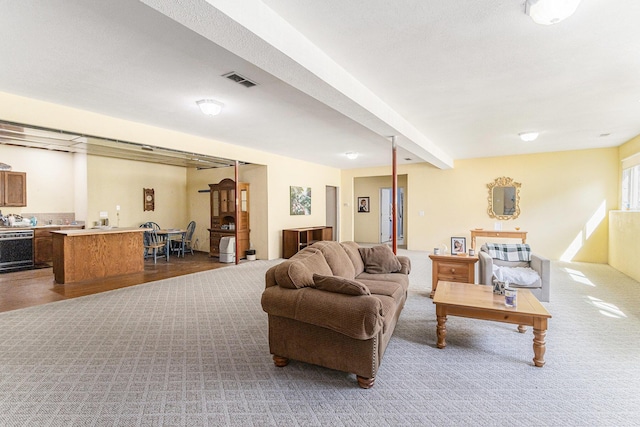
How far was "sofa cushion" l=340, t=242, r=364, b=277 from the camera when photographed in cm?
386

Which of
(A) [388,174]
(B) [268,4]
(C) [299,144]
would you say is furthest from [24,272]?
(A) [388,174]

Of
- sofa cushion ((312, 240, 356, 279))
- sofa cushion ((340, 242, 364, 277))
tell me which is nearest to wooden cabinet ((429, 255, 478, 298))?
sofa cushion ((340, 242, 364, 277))

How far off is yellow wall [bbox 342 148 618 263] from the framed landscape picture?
2965mm

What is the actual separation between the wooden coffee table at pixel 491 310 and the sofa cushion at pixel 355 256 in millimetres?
1026

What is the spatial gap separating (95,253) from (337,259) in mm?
4611

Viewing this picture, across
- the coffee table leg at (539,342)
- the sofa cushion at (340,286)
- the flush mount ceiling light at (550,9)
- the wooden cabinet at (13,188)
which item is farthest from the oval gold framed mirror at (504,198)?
the wooden cabinet at (13,188)

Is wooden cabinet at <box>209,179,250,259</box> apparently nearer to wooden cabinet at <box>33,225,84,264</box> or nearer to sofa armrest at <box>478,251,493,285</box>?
wooden cabinet at <box>33,225,84,264</box>

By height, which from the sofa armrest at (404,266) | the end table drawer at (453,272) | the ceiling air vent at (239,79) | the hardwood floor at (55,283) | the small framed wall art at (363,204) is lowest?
the hardwood floor at (55,283)

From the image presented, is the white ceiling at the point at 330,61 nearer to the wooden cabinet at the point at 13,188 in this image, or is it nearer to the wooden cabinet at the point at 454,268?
the wooden cabinet at the point at 454,268

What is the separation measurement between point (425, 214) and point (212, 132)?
625 centimetres

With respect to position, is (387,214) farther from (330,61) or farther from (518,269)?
(330,61)

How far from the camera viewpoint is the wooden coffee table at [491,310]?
2508 millimetres

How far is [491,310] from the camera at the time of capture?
268cm

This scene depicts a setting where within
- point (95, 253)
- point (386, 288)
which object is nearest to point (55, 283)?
point (95, 253)
